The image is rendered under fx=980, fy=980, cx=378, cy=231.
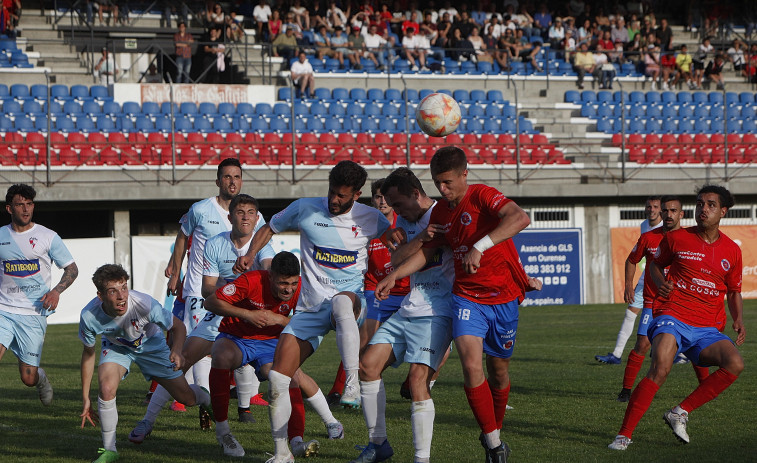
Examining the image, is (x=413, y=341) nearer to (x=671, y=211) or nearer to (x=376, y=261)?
(x=376, y=261)

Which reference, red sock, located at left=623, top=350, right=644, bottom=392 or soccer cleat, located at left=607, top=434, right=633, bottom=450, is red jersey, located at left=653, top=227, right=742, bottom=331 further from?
red sock, located at left=623, top=350, right=644, bottom=392

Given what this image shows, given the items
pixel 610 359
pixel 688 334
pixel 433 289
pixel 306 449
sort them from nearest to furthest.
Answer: pixel 433 289
pixel 306 449
pixel 688 334
pixel 610 359

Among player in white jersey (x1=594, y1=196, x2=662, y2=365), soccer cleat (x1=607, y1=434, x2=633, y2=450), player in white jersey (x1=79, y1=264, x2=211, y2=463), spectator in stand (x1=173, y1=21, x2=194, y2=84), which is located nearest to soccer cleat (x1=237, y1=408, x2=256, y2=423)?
player in white jersey (x1=79, y1=264, x2=211, y2=463)

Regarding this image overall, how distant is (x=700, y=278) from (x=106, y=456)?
4438 millimetres

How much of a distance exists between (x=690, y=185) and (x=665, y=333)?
18.9 m

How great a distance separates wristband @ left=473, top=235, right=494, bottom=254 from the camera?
5.97m

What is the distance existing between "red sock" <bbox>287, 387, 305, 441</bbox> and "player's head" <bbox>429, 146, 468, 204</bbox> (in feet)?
6.15

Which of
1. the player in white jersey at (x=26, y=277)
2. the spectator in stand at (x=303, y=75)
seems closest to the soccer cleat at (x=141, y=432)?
the player in white jersey at (x=26, y=277)

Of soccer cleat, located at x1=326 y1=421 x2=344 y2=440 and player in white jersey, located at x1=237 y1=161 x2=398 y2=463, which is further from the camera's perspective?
soccer cleat, located at x1=326 y1=421 x2=344 y2=440

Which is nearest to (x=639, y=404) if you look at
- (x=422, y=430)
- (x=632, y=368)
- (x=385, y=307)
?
(x=422, y=430)

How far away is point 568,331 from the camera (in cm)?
1731

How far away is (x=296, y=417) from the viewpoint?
276 inches

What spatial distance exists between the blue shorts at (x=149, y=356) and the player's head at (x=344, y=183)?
1649 millimetres

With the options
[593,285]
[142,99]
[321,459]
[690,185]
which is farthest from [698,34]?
[321,459]
